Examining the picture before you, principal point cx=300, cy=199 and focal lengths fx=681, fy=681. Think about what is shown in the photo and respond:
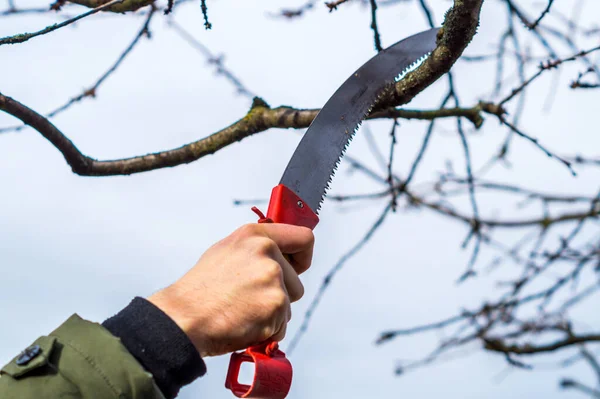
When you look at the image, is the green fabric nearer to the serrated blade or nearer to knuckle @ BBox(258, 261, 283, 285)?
knuckle @ BBox(258, 261, 283, 285)

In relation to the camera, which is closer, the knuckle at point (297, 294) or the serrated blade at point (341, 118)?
the knuckle at point (297, 294)

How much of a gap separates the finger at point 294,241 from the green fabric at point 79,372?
1.68 ft

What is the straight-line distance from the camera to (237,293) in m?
1.47

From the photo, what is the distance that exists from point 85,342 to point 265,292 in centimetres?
41

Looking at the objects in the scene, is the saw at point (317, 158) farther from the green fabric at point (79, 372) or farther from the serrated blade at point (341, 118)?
the green fabric at point (79, 372)

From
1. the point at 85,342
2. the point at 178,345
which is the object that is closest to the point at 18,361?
the point at 85,342

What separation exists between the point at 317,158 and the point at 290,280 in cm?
58

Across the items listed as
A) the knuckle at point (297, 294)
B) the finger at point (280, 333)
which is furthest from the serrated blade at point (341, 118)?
the finger at point (280, 333)

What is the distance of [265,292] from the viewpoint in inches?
59.7

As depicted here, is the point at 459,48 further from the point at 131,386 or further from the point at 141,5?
the point at 131,386

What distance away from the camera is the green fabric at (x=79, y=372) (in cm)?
121

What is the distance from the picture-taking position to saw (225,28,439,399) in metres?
1.59

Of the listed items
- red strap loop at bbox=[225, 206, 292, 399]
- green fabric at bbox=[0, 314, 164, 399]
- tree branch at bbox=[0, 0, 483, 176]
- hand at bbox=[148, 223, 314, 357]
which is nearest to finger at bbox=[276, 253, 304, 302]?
hand at bbox=[148, 223, 314, 357]

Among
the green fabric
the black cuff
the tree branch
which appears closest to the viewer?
the green fabric
